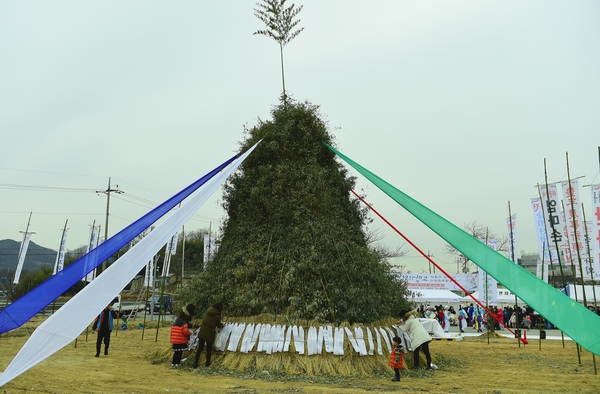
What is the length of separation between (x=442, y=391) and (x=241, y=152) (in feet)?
22.8

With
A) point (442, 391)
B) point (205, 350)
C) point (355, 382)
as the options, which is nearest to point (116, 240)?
point (205, 350)

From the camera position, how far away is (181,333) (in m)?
9.39

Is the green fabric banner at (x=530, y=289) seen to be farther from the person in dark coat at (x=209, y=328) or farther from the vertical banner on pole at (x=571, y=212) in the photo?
the vertical banner on pole at (x=571, y=212)

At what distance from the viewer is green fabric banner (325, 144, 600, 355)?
22.3ft

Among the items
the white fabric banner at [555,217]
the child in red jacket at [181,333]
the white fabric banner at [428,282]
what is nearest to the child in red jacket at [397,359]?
the child in red jacket at [181,333]

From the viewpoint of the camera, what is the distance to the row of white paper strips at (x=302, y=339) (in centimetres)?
880

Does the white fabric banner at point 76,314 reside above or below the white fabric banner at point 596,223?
below

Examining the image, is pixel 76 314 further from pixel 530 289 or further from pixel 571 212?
pixel 571 212

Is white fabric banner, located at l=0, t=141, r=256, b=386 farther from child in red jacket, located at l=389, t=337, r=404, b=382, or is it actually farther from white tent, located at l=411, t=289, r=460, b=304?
white tent, located at l=411, t=289, r=460, b=304

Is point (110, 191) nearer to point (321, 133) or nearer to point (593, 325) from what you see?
point (321, 133)

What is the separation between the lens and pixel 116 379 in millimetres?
8312

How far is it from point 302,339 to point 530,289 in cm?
395

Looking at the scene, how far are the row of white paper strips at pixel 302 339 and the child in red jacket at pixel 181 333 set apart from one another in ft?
2.91

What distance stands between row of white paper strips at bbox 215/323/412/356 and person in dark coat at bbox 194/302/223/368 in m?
0.35
